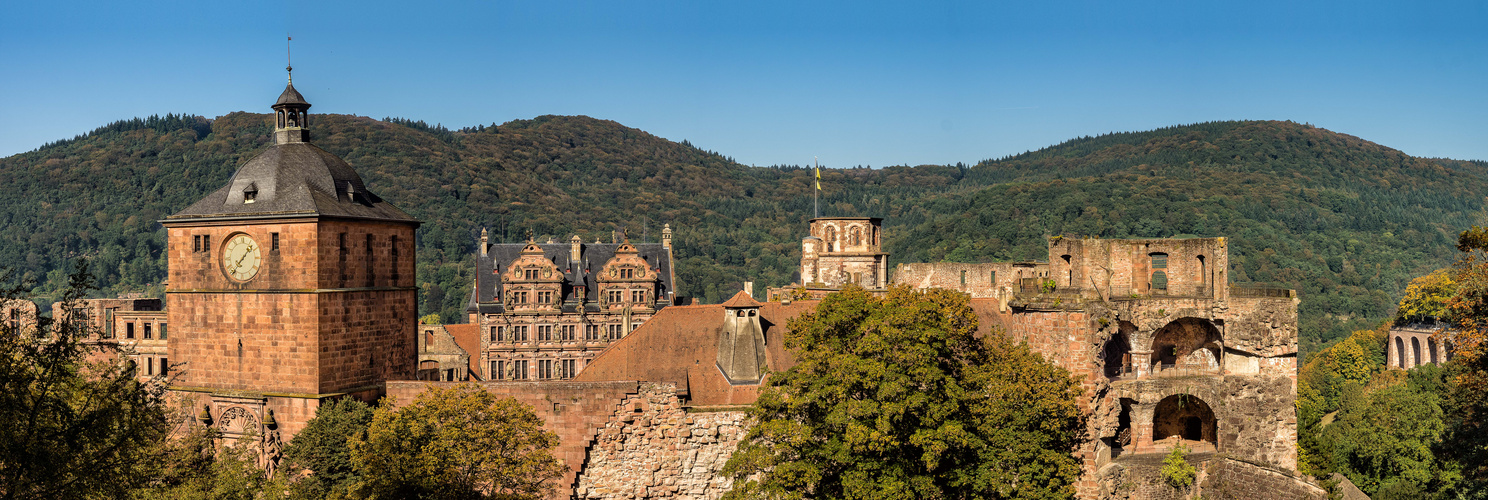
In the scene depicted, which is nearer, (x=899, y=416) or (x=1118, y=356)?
(x=899, y=416)

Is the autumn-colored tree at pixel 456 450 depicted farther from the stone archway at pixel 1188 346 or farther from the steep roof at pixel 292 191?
the stone archway at pixel 1188 346

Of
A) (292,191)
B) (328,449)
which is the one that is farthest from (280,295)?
(328,449)

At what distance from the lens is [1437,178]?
15650 cm

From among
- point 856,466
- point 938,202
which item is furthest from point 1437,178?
point 856,466

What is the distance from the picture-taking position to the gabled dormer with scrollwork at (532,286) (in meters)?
59.6

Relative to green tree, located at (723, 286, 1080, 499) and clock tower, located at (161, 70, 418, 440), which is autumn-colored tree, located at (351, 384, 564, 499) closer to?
clock tower, located at (161, 70, 418, 440)

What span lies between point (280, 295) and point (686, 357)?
37.4 feet

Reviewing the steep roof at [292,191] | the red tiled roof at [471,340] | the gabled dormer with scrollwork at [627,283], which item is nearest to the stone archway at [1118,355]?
the steep roof at [292,191]

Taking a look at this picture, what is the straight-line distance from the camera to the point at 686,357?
1251 inches

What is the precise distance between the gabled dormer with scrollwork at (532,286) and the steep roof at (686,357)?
27858 mm

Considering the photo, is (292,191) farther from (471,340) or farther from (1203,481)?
(471,340)

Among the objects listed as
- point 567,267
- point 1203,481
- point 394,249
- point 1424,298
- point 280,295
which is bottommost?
point 1203,481

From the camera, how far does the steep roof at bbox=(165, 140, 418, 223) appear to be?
27172 millimetres

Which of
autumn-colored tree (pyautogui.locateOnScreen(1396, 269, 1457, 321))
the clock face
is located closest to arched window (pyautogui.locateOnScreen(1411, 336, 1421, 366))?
autumn-colored tree (pyautogui.locateOnScreen(1396, 269, 1457, 321))
